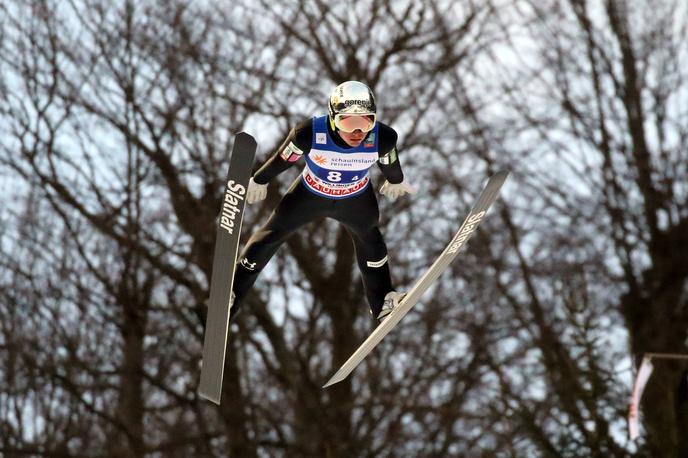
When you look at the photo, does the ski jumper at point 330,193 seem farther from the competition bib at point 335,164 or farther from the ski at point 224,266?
the ski at point 224,266

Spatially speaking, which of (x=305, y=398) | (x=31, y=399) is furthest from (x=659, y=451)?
(x=31, y=399)

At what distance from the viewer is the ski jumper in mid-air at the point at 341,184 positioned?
5230mm

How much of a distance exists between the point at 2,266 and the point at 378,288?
37.9 ft

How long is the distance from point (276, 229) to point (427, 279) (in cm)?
101

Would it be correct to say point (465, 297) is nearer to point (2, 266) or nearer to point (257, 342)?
point (257, 342)

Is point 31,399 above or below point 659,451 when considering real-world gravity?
above

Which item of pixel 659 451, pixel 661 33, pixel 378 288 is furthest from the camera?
pixel 661 33

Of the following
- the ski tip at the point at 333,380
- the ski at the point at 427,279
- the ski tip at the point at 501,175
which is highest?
the ski tip at the point at 501,175

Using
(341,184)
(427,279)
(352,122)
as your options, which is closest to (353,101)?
(352,122)

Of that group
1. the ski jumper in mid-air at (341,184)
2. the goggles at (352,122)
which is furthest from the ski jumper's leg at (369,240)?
the goggles at (352,122)

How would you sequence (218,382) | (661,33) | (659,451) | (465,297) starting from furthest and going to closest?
(465,297), (661,33), (659,451), (218,382)

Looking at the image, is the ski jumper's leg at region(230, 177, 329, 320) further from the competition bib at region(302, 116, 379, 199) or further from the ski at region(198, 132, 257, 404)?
the ski at region(198, 132, 257, 404)

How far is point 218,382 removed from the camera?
5480 mm

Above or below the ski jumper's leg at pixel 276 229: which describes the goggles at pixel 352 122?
above
